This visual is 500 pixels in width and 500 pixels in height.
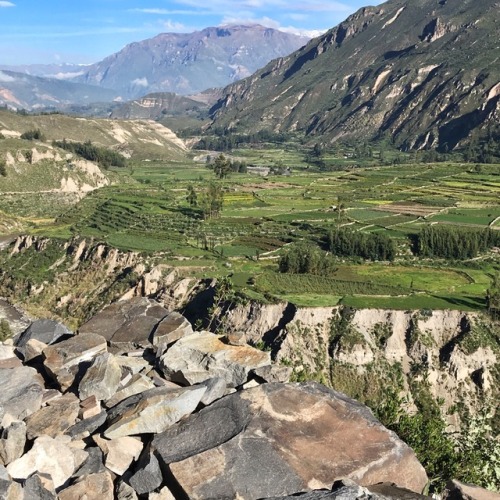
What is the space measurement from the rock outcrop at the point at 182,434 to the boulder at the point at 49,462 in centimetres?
3

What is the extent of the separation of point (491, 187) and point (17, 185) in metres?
137

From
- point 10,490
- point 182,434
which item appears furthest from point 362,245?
point 10,490

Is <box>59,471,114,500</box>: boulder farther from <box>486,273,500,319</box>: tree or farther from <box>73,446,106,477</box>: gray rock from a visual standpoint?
<box>486,273,500,319</box>: tree

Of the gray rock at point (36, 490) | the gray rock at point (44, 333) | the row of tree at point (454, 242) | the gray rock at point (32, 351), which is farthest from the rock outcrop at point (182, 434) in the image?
the row of tree at point (454, 242)

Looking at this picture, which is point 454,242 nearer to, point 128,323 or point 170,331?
point 128,323

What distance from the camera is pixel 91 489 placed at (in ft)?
51.7

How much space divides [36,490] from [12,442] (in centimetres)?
248

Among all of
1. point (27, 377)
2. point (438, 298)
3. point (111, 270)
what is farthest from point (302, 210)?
point (27, 377)

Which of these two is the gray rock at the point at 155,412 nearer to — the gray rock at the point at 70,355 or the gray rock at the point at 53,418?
the gray rock at the point at 53,418

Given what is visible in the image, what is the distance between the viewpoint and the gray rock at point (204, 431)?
16.8 m

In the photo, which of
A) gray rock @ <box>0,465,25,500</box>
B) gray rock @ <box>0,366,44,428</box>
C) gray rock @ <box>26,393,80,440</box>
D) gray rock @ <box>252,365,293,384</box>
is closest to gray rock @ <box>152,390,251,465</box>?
gray rock @ <box>252,365,293,384</box>

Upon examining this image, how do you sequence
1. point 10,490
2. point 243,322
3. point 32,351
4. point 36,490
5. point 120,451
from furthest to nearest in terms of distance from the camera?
point 243,322, point 32,351, point 120,451, point 36,490, point 10,490

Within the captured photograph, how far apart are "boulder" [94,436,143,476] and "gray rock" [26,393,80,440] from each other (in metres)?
1.47

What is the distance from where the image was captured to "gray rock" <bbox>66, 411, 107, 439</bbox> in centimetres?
1847
